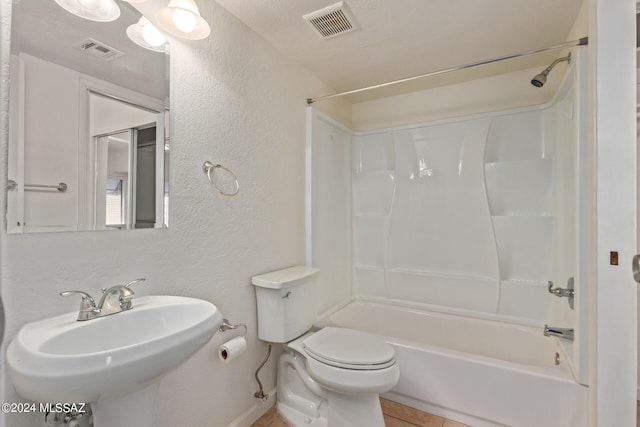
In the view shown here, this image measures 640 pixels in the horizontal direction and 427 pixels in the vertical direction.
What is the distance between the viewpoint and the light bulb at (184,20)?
1.19 metres

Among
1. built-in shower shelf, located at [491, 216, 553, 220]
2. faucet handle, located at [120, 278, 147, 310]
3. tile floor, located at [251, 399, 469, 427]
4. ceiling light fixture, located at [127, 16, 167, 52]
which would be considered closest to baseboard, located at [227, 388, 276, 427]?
tile floor, located at [251, 399, 469, 427]

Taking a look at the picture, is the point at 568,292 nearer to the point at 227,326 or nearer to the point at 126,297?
the point at 227,326

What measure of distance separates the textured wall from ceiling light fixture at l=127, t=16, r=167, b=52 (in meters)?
0.06

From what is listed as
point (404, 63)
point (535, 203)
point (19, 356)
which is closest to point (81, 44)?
point (19, 356)

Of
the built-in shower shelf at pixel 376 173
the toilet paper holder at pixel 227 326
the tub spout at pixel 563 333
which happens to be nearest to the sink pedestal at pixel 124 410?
the toilet paper holder at pixel 227 326

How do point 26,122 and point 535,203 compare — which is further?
point 535,203

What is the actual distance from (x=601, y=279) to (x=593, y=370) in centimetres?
40

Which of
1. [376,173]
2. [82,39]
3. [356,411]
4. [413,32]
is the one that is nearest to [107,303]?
[82,39]

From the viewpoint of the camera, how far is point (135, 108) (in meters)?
1.19

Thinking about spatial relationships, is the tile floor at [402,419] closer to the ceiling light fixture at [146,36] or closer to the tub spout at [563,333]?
the tub spout at [563,333]

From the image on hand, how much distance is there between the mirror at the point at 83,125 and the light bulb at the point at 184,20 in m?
0.13

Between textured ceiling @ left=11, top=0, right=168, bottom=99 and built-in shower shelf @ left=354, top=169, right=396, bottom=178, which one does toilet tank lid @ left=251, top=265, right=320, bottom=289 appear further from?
built-in shower shelf @ left=354, top=169, right=396, bottom=178

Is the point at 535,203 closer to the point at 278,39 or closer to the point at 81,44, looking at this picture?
the point at 278,39

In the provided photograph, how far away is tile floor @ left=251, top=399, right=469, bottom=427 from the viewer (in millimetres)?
1621
